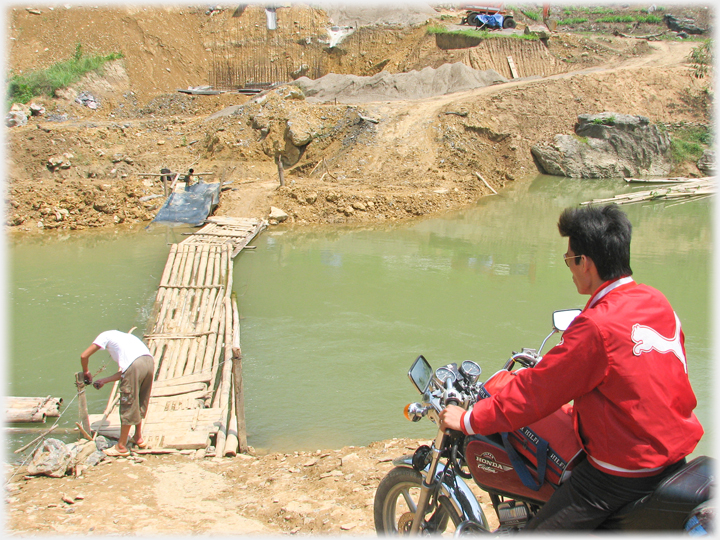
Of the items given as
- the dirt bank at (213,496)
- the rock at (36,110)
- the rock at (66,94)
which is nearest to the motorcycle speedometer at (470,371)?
the dirt bank at (213,496)

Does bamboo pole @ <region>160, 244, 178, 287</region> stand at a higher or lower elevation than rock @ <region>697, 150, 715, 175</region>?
lower

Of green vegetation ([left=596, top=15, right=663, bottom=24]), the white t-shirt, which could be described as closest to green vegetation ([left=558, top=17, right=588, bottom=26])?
green vegetation ([left=596, top=15, right=663, bottom=24])

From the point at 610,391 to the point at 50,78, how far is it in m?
23.9

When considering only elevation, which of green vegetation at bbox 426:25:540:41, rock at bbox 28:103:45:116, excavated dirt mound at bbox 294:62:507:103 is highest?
green vegetation at bbox 426:25:540:41

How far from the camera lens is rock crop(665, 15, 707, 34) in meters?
28.0

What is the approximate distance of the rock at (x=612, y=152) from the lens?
54.5 feet

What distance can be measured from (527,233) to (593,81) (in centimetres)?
1047

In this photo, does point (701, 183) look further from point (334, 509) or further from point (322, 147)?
point (334, 509)

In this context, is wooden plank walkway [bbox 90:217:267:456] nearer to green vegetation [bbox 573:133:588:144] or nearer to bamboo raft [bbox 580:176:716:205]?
bamboo raft [bbox 580:176:716:205]

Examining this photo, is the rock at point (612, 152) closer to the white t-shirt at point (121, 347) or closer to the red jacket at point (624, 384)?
the white t-shirt at point (121, 347)

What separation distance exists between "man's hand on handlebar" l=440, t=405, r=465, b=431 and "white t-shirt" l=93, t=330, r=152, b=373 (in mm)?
3022

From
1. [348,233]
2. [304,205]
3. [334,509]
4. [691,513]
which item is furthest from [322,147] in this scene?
[691,513]

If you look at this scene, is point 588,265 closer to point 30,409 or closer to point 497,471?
point 497,471

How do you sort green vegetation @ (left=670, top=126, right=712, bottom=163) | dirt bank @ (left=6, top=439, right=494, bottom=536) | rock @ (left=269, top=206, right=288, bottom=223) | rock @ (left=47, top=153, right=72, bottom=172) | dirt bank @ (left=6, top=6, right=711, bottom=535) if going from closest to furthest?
dirt bank @ (left=6, top=439, right=494, bottom=536) < dirt bank @ (left=6, top=6, right=711, bottom=535) < rock @ (left=269, top=206, right=288, bottom=223) < rock @ (left=47, top=153, right=72, bottom=172) < green vegetation @ (left=670, top=126, right=712, bottom=163)
